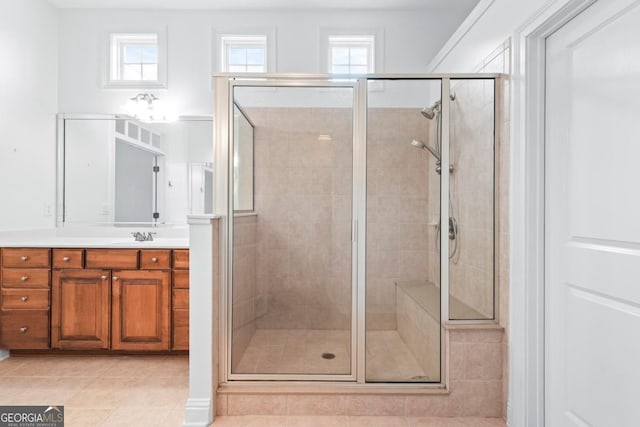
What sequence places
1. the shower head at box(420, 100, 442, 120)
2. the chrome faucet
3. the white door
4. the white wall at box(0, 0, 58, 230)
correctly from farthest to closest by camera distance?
the chrome faucet < the white wall at box(0, 0, 58, 230) < the shower head at box(420, 100, 442, 120) < the white door

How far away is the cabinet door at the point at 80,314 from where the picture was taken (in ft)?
8.80

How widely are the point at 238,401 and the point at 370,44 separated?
10.1 feet

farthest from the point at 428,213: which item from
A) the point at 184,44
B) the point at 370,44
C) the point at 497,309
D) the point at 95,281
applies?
the point at 184,44

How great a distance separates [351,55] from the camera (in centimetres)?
341

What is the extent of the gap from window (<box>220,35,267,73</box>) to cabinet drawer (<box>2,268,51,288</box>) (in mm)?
2214

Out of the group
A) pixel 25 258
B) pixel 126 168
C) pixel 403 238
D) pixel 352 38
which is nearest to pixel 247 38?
pixel 352 38

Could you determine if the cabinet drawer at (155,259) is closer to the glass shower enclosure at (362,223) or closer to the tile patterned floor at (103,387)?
the tile patterned floor at (103,387)

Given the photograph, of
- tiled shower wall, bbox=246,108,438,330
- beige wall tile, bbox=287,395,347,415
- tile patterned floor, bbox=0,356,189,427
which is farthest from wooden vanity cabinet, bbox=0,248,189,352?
beige wall tile, bbox=287,395,347,415

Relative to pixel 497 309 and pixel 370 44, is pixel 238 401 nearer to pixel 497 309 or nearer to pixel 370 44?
pixel 497 309

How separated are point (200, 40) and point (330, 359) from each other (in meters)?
2.93

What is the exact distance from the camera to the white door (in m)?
1.31

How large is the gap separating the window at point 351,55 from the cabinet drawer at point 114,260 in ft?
7.60

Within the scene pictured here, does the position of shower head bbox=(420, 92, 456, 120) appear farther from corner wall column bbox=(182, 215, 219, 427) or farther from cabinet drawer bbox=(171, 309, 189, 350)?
cabinet drawer bbox=(171, 309, 189, 350)

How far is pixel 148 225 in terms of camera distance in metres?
3.27
